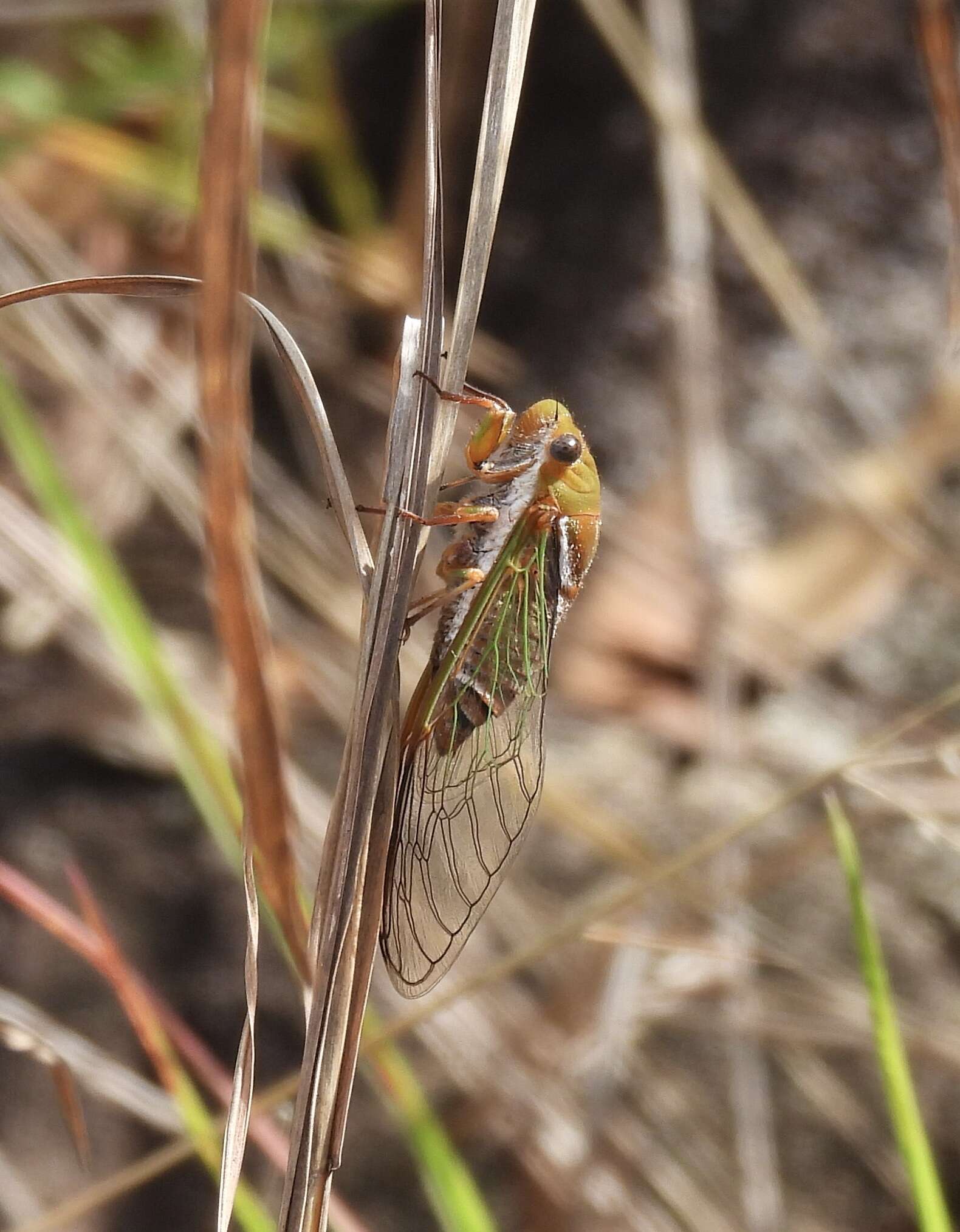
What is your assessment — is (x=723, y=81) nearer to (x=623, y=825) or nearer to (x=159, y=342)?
(x=159, y=342)

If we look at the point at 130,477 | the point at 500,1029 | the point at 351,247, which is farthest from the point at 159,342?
the point at 500,1029

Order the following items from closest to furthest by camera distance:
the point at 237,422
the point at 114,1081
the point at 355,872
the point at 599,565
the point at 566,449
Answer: the point at 355,872 → the point at 237,422 → the point at 114,1081 → the point at 566,449 → the point at 599,565

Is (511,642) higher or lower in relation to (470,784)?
higher

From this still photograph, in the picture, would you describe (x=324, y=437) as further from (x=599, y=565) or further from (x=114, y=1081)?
(x=599, y=565)

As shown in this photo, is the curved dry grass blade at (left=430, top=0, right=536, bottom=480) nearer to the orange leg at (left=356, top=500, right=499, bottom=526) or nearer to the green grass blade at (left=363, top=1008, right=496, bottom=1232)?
the orange leg at (left=356, top=500, right=499, bottom=526)

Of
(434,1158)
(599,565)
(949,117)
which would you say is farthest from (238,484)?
(599,565)

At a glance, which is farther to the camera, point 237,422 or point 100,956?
point 100,956
